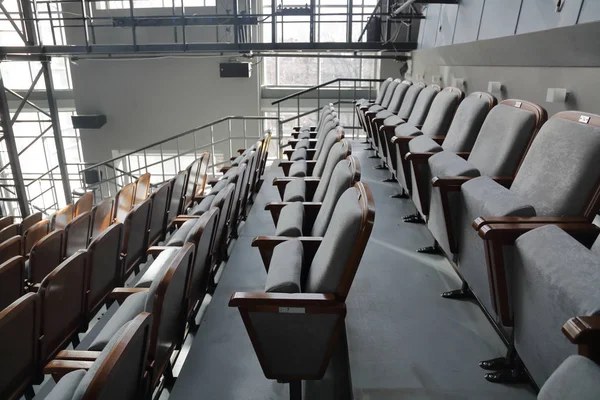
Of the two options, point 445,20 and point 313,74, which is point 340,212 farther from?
point 313,74

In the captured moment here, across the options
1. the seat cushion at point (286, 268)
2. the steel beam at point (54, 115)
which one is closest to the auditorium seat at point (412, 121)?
the seat cushion at point (286, 268)

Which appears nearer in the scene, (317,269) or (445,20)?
(317,269)

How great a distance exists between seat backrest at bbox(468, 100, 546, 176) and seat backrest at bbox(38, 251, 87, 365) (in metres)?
0.58

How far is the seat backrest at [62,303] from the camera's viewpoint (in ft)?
1.69

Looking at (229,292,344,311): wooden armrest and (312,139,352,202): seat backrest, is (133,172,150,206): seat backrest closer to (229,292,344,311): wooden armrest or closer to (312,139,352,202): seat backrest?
(312,139,352,202): seat backrest

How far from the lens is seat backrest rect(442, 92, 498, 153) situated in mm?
624

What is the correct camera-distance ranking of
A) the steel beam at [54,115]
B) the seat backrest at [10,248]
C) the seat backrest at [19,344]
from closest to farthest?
the seat backrest at [19,344] → the seat backrest at [10,248] → the steel beam at [54,115]

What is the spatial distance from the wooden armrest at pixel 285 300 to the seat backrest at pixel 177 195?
26.0 inches

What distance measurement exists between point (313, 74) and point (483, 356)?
8.85ft

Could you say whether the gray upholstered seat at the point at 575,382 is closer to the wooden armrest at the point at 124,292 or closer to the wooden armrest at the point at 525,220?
the wooden armrest at the point at 525,220

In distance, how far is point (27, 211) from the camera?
1997 mm

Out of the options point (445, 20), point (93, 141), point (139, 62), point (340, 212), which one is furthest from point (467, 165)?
point (93, 141)

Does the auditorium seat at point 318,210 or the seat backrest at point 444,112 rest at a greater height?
the seat backrest at point 444,112

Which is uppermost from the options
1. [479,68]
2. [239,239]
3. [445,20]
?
[445,20]
